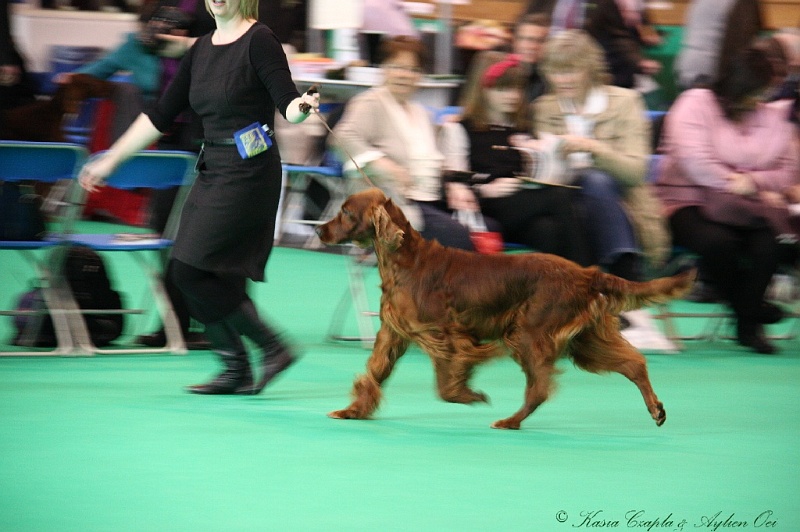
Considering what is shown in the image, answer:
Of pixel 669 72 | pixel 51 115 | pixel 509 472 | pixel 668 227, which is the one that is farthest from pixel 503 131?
pixel 669 72

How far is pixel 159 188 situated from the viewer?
5.30m

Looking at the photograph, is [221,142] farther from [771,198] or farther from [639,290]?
[771,198]

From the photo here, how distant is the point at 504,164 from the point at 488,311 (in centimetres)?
169

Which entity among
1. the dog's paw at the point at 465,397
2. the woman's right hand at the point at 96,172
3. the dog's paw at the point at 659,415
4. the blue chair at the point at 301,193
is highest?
the woman's right hand at the point at 96,172

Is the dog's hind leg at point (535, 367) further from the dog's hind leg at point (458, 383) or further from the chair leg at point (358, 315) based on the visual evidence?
the chair leg at point (358, 315)

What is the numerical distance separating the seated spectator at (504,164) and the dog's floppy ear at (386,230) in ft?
5.20

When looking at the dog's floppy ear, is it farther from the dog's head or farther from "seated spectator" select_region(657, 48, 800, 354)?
"seated spectator" select_region(657, 48, 800, 354)

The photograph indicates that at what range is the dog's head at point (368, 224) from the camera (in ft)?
13.1

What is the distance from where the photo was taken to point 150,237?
5297 mm

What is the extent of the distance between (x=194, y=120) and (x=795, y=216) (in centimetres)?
288

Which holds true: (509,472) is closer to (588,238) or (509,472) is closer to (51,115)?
(588,238)

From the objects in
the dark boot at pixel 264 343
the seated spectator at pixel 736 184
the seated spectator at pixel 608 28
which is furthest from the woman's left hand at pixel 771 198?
the dark boot at pixel 264 343

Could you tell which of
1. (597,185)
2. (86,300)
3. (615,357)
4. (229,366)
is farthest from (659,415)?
(86,300)

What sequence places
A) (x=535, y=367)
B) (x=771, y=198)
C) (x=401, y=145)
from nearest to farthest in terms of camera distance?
(x=535, y=367), (x=401, y=145), (x=771, y=198)
